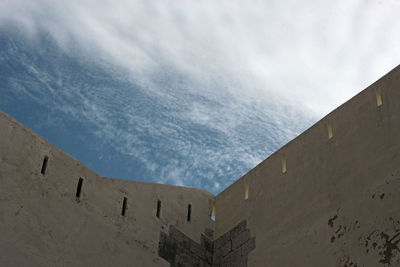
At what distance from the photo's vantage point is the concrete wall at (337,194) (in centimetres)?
798

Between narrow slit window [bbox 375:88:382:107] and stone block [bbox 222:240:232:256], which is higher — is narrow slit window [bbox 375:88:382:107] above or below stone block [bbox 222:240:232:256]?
above

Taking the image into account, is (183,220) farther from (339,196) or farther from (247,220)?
(339,196)

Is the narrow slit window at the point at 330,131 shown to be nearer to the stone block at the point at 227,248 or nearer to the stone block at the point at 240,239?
the stone block at the point at 240,239

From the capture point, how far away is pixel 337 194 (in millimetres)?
8797

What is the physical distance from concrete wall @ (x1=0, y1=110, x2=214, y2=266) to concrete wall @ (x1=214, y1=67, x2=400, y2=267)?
156 cm

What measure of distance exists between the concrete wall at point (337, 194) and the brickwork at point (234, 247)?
10 centimetres

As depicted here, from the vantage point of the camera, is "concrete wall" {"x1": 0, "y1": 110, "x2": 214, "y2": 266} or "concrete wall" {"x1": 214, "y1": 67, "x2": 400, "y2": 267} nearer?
"concrete wall" {"x1": 214, "y1": 67, "x2": 400, "y2": 267}

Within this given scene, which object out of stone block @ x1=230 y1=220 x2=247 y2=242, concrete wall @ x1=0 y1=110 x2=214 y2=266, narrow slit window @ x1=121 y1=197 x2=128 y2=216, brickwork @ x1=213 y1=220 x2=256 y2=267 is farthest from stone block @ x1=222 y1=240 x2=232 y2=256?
narrow slit window @ x1=121 y1=197 x2=128 y2=216

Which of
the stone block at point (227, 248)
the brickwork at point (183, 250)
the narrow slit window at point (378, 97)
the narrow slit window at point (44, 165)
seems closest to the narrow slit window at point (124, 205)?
Answer: the brickwork at point (183, 250)

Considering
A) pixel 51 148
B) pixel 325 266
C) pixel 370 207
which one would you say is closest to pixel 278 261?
pixel 325 266

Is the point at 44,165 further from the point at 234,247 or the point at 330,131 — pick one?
the point at 330,131

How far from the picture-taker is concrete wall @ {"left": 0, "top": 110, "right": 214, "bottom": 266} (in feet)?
26.7

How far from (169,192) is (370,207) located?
12.7ft

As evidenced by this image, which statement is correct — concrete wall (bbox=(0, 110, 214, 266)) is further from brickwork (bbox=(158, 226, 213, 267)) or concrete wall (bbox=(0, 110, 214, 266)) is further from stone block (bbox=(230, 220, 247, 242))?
stone block (bbox=(230, 220, 247, 242))
